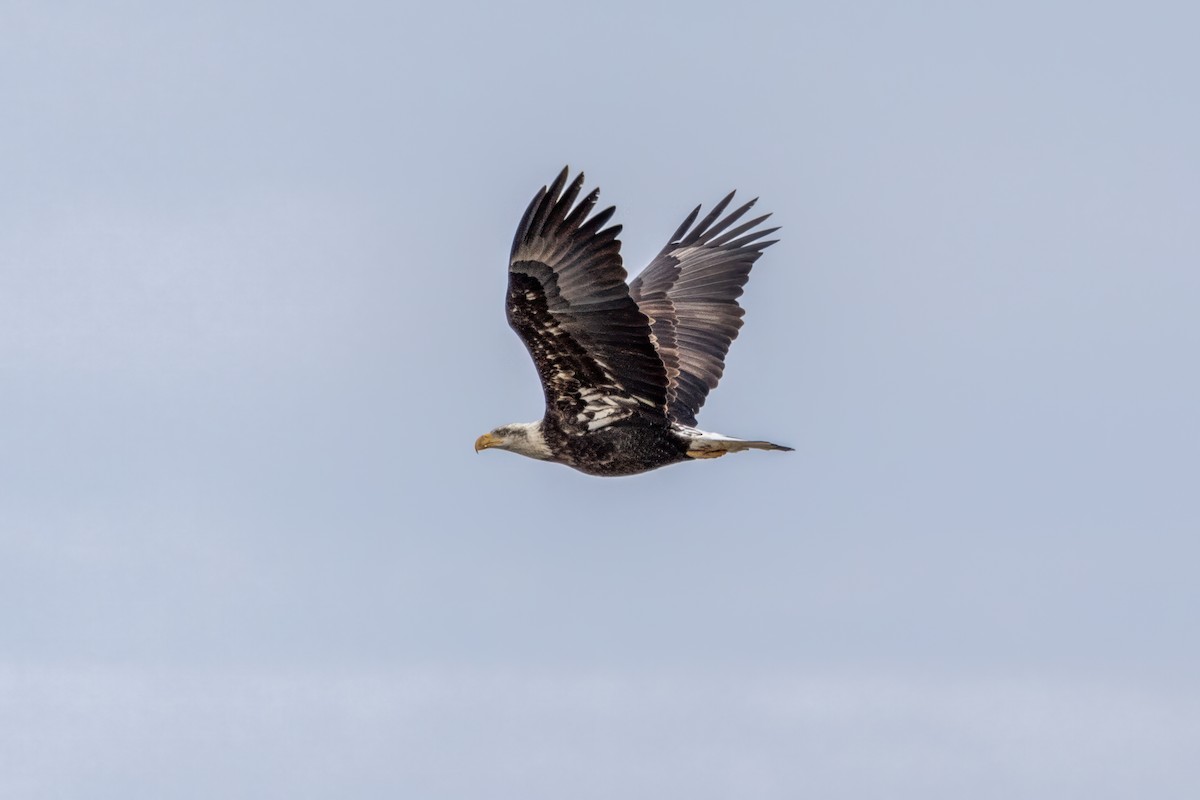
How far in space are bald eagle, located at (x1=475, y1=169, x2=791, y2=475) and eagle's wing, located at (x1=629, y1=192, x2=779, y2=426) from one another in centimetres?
2

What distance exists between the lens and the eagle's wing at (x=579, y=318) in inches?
781

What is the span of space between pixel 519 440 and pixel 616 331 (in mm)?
2299

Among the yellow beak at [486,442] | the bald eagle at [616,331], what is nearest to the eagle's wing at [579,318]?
the bald eagle at [616,331]

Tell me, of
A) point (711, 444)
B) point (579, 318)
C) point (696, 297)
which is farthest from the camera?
point (696, 297)

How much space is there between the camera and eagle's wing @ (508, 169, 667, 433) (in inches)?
781

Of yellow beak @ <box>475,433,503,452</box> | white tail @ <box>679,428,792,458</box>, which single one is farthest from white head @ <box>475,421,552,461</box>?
white tail @ <box>679,428,792,458</box>

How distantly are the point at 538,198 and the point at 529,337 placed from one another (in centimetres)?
175

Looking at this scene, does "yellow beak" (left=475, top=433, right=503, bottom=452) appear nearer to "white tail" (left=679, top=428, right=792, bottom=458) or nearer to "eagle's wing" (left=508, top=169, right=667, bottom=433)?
"eagle's wing" (left=508, top=169, right=667, bottom=433)

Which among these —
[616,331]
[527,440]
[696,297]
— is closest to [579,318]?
[616,331]

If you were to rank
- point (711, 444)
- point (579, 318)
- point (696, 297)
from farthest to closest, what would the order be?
point (696, 297)
point (711, 444)
point (579, 318)

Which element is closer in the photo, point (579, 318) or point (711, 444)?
point (579, 318)

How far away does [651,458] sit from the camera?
22250 mm

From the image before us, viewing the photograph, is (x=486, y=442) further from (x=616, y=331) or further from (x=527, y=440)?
(x=616, y=331)

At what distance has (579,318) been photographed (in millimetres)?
20594
